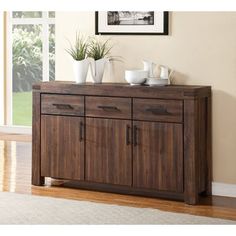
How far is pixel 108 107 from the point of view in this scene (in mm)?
4113

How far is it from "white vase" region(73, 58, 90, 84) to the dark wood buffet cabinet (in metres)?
0.15

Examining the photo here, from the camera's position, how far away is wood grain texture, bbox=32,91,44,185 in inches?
174

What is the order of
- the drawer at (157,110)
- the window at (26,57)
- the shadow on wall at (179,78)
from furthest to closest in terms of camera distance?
the window at (26,57) → the shadow on wall at (179,78) → the drawer at (157,110)

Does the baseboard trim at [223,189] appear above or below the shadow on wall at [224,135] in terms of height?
below

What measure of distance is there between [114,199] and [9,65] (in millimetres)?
4211

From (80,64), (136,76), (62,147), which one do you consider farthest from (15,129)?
(136,76)

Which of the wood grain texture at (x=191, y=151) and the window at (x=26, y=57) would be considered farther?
the window at (x=26, y=57)

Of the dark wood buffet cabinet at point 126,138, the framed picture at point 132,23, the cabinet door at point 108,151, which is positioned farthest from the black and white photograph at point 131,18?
the cabinet door at point 108,151

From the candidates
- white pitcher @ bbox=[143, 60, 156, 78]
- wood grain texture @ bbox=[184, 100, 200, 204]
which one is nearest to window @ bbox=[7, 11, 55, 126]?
white pitcher @ bbox=[143, 60, 156, 78]

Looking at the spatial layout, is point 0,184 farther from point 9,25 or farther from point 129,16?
point 9,25

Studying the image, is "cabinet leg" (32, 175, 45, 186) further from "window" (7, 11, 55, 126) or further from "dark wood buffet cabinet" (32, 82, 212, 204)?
"window" (7, 11, 55, 126)

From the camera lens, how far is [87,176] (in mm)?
4289

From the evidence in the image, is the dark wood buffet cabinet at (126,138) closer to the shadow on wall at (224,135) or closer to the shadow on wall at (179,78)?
the shadow on wall at (224,135)

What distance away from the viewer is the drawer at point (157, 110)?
3840 millimetres
